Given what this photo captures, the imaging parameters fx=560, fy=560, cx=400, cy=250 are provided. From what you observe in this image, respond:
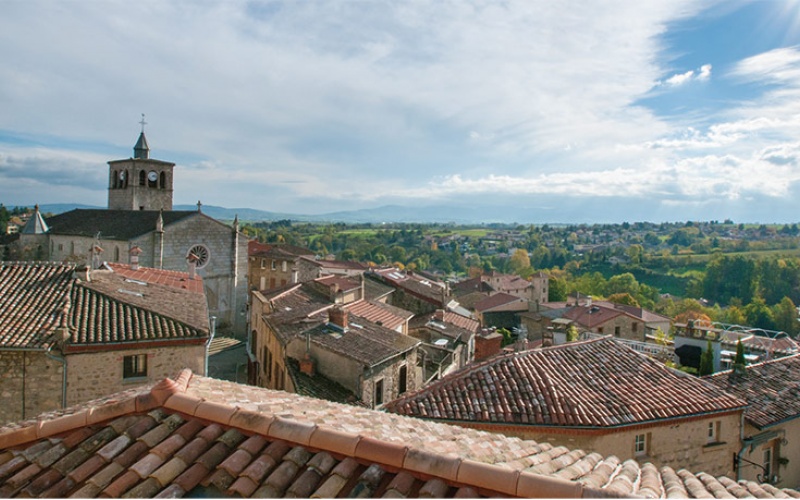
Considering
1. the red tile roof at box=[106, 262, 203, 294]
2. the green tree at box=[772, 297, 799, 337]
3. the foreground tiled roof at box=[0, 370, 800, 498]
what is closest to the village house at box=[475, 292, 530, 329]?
the green tree at box=[772, 297, 799, 337]

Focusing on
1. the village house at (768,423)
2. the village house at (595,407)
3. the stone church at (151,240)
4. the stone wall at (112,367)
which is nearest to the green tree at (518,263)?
the stone church at (151,240)

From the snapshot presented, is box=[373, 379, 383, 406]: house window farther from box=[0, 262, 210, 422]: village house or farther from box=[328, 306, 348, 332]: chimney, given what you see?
box=[0, 262, 210, 422]: village house

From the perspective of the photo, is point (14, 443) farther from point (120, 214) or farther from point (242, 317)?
point (120, 214)

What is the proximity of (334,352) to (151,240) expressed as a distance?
25579 millimetres

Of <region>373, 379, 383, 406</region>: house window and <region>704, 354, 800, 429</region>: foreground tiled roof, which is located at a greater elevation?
<region>704, 354, 800, 429</region>: foreground tiled roof

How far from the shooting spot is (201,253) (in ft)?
135

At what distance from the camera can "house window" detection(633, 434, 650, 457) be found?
40.9ft

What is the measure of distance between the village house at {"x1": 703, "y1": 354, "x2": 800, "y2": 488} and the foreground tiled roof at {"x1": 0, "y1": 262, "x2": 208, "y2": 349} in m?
14.8

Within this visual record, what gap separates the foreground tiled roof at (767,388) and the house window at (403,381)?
9.56m

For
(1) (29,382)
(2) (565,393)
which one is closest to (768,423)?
(2) (565,393)

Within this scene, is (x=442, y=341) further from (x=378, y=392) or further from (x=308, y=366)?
(x=308, y=366)

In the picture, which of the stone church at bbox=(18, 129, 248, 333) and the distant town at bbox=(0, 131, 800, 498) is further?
the stone church at bbox=(18, 129, 248, 333)

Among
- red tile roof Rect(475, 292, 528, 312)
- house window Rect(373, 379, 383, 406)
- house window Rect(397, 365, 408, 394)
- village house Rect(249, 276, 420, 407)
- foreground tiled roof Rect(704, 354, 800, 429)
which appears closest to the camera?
foreground tiled roof Rect(704, 354, 800, 429)

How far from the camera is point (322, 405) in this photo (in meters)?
7.17
